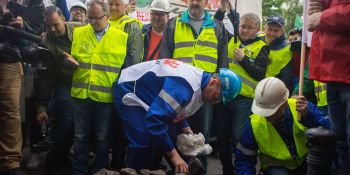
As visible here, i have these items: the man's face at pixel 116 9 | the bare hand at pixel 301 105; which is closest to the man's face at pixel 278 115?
the bare hand at pixel 301 105

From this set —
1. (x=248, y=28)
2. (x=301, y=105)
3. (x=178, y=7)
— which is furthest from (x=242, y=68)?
(x=178, y=7)

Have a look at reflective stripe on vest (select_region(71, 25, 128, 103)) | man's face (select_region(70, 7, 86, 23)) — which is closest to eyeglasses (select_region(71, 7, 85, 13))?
man's face (select_region(70, 7, 86, 23))

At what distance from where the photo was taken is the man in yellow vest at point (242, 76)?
15.4 feet

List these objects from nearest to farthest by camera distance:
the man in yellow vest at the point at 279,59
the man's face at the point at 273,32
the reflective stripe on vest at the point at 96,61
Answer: the reflective stripe on vest at the point at 96,61 → the man in yellow vest at the point at 279,59 → the man's face at the point at 273,32

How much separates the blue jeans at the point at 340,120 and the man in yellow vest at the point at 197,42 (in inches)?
68.3

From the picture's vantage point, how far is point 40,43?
3.71 metres

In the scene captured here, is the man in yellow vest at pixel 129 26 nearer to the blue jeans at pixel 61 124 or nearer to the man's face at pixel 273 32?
the blue jeans at pixel 61 124

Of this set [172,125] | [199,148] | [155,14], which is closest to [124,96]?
[172,125]

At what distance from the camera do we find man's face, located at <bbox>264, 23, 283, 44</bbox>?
5.23m

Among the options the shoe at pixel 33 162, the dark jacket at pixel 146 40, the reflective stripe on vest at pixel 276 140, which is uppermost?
the dark jacket at pixel 146 40

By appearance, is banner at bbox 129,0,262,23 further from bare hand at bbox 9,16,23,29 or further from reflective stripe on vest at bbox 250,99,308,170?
reflective stripe on vest at bbox 250,99,308,170

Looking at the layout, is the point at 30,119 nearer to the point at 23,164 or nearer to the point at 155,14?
the point at 23,164

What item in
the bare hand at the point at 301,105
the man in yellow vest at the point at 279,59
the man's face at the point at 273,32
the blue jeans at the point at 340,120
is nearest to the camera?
the blue jeans at the point at 340,120

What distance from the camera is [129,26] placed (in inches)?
190
